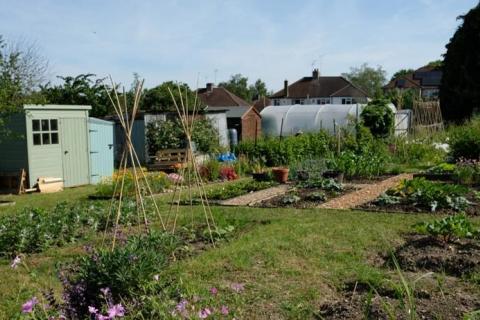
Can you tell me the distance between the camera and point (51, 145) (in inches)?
567

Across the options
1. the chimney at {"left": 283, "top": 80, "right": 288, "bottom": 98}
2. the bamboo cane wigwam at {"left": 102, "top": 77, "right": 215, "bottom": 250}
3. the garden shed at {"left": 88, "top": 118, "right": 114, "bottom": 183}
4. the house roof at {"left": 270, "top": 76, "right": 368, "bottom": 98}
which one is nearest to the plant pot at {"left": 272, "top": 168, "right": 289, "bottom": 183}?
the bamboo cane wigwam at {"left": 102, "top": 77, "right": 215, "bottom": 250}

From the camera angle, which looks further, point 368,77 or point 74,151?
point 368,77

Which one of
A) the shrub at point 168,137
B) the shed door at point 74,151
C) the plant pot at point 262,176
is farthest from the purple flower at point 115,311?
the shrub at point 168,137

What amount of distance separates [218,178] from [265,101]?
45.7m

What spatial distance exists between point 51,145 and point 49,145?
76 mm

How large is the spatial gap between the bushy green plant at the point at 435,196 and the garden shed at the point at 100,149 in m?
9.67

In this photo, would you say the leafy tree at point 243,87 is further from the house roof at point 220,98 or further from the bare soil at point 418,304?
the bare soil at point 418,304

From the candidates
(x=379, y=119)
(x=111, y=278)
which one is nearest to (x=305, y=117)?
(x=379, y=119)

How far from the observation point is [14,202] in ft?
38.8

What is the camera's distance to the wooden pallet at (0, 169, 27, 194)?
45.0 ft

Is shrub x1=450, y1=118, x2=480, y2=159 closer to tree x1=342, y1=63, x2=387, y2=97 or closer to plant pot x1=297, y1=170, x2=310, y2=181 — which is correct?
plant pot x1=297, y1=170, x2=310, y2=181

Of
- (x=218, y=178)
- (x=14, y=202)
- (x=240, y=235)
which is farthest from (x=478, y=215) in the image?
(x=14, y=202)

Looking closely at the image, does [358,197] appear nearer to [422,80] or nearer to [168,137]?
[168,137]

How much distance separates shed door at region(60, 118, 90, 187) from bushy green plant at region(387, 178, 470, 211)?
31.2ft
